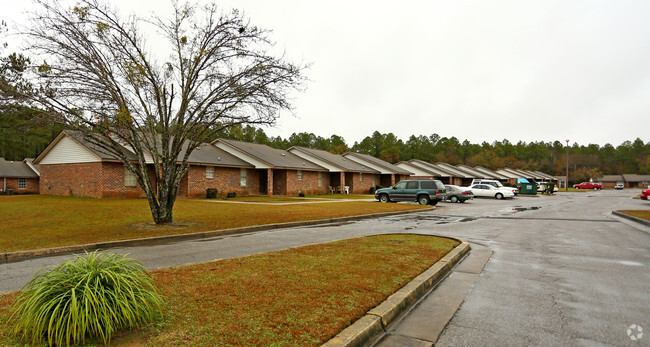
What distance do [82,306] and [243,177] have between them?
30.2m

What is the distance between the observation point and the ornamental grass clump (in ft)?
10.5

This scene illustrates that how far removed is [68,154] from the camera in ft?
91.5

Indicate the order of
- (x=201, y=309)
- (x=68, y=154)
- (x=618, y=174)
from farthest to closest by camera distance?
(x=618, y=174), (x=68, y=154), (x=201, y=309)

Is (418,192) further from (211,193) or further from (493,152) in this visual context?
(493,152)

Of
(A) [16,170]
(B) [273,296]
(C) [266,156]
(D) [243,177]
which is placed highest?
(C) [266,156]

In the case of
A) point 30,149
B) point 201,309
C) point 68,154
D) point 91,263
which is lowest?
point 201,309

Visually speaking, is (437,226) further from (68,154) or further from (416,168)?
(416,168)

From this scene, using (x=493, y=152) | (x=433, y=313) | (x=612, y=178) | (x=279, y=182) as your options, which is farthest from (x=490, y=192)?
(x=612, y=178)

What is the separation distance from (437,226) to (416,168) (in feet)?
148

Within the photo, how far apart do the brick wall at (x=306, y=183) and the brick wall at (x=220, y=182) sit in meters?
2.73

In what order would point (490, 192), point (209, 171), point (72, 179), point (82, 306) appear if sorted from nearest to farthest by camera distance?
1. point (82, 306)
2. point (72, 179)
3. point (209, 171)
4. point (490, 192)

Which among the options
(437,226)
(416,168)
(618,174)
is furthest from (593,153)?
(437,226)

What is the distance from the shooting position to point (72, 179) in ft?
90.0

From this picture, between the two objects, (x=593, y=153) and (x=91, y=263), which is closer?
(x=91, y=263)
